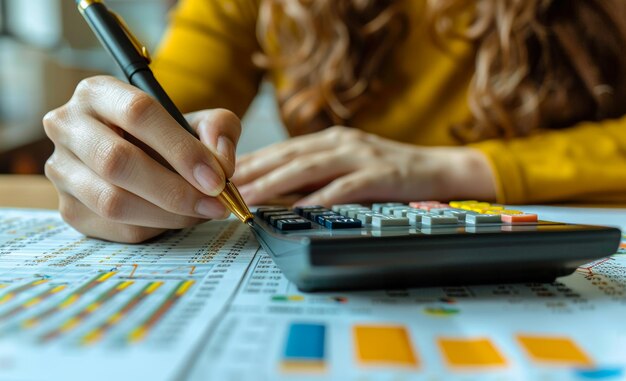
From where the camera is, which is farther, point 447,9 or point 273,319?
point 447,9

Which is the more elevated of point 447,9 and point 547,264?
point 447,9

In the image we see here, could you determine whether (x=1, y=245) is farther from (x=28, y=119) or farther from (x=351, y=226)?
(x=28, y=119)

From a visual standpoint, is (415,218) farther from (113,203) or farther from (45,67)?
(45,67)

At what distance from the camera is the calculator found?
0.20 m

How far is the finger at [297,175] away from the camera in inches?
17.0

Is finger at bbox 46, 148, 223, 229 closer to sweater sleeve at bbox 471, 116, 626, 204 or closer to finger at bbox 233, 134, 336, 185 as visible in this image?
finger at bbox 233, 134, 336, 185

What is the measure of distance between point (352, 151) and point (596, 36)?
38cm

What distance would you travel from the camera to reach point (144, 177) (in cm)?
29

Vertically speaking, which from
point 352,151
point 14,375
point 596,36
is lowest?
point 14,375

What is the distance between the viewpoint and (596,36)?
636 millimetres

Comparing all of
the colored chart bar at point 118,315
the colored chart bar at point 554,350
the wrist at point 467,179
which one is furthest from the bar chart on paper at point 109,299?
the wrist at point 467,179

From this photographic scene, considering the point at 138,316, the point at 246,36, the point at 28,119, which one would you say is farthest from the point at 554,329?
the point at 28,119

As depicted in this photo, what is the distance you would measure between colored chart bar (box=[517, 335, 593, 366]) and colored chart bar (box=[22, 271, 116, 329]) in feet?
0.54

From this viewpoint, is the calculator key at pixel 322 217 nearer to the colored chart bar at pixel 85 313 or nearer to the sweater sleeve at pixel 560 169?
the colored chart bar at pixel 85 313
